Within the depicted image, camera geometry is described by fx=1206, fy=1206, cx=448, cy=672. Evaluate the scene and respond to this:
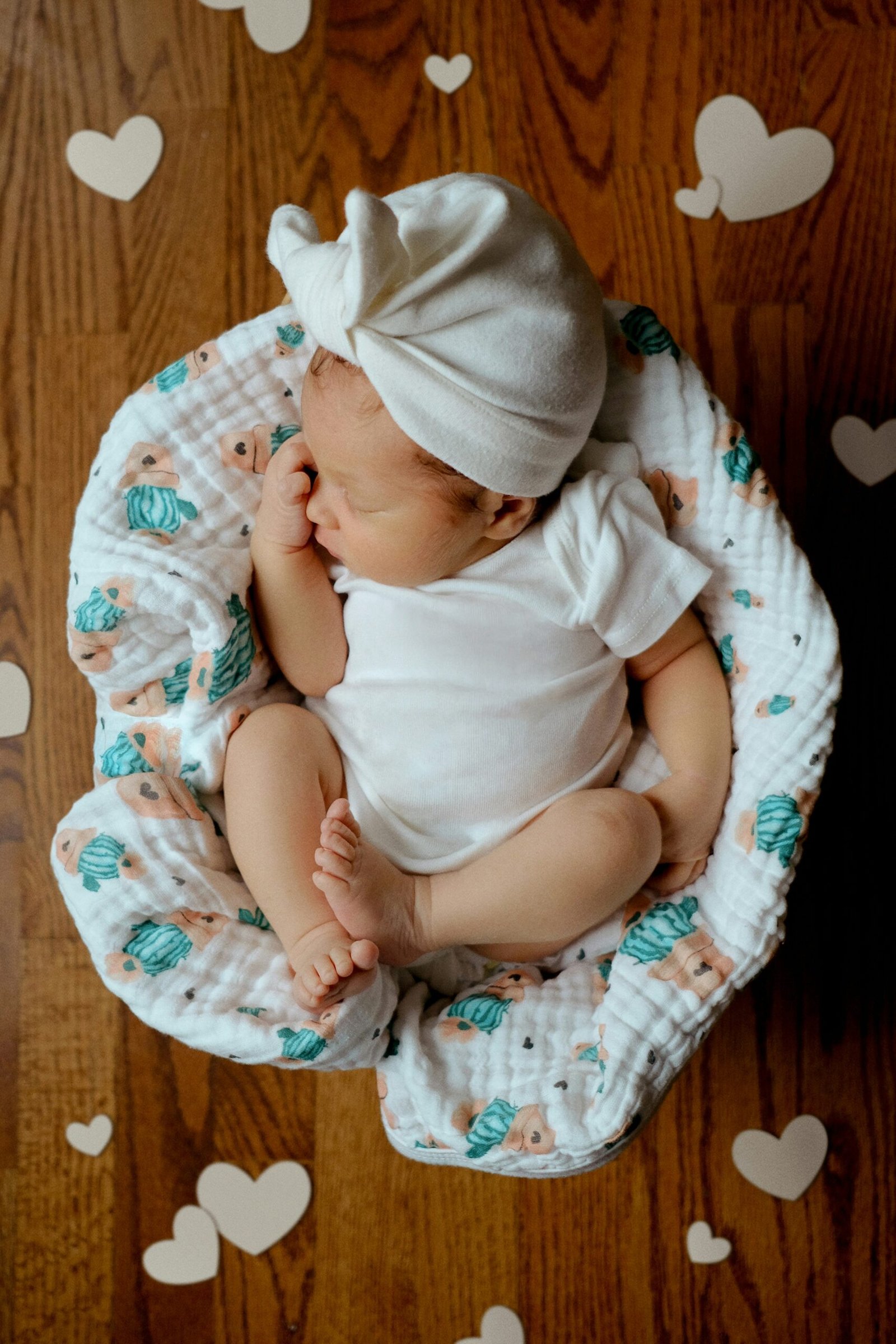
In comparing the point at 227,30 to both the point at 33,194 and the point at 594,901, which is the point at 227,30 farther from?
the point at 594,901

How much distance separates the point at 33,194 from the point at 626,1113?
1119 mm

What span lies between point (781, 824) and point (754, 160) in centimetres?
76

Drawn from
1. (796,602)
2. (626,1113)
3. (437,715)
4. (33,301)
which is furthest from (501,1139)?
(33,301)


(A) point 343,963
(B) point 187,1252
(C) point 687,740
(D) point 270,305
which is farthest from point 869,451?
(B) point 187,1252

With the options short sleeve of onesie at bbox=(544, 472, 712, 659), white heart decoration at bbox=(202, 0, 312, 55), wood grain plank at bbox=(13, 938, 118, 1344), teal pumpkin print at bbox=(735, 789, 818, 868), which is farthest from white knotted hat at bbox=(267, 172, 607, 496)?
wood grain plank at bbox=(13, 938, 118, 1344)

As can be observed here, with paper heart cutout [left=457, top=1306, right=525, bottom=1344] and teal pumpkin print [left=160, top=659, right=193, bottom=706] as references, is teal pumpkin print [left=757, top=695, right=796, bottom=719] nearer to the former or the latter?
teal pumpkin print [left=160, top=659, right=193, bottom=706]

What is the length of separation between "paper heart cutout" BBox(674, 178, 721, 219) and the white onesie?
1.48 ft

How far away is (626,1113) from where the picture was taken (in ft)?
3.01

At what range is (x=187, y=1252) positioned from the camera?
Result: 4.06 feet

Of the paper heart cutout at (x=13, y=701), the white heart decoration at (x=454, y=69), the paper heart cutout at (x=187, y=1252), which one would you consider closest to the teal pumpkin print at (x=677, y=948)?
the paper heart cutout at (x=187, y=1252)

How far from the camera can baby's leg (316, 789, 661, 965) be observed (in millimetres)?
957

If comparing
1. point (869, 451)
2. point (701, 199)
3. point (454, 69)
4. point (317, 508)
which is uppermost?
point (454, 69)

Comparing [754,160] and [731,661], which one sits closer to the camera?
[731,661]

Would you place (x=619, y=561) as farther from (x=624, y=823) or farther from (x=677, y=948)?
(x=677, y=948)
